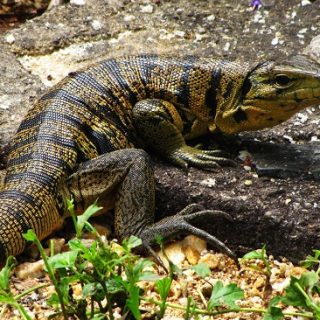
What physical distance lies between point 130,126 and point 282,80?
93 centimetres

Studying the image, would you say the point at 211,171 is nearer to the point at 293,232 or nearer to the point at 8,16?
the point at 293,232

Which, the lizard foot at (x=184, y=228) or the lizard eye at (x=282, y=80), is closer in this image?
the lizard foot at (x=184, y=228)

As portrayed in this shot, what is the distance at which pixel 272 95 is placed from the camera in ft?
14.3

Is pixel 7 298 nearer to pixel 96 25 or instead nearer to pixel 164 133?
pixel 164 133

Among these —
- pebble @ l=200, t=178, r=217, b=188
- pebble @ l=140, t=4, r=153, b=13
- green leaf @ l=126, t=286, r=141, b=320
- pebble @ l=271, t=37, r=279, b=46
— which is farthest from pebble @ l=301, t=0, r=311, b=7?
green leaf @ l=126, t=286, r=141, b=320

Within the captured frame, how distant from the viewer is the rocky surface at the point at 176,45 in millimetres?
4238

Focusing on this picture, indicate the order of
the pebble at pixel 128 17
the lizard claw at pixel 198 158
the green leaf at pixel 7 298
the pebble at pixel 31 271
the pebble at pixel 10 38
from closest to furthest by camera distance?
the green leaf at pixel 7 298, the pebble at pixel 31 271, the lizard claw at pixel 198 158, the pebble at pixel 10 38, the pebble at pixel 128 17

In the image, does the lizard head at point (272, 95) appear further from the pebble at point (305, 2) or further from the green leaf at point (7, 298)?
the green leaf at point (7, 298)

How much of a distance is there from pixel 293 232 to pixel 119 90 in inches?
54.1

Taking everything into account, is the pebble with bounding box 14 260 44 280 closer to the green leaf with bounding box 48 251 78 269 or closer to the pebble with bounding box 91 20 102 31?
the green leaf with bounding box 48 251 78 269

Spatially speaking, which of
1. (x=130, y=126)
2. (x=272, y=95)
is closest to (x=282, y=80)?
(x=272, y=95)

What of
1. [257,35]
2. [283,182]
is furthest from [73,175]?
[257,35]

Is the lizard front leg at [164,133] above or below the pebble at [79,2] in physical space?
below

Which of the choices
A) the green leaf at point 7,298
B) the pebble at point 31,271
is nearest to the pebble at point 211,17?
the pebble at point 31,271
